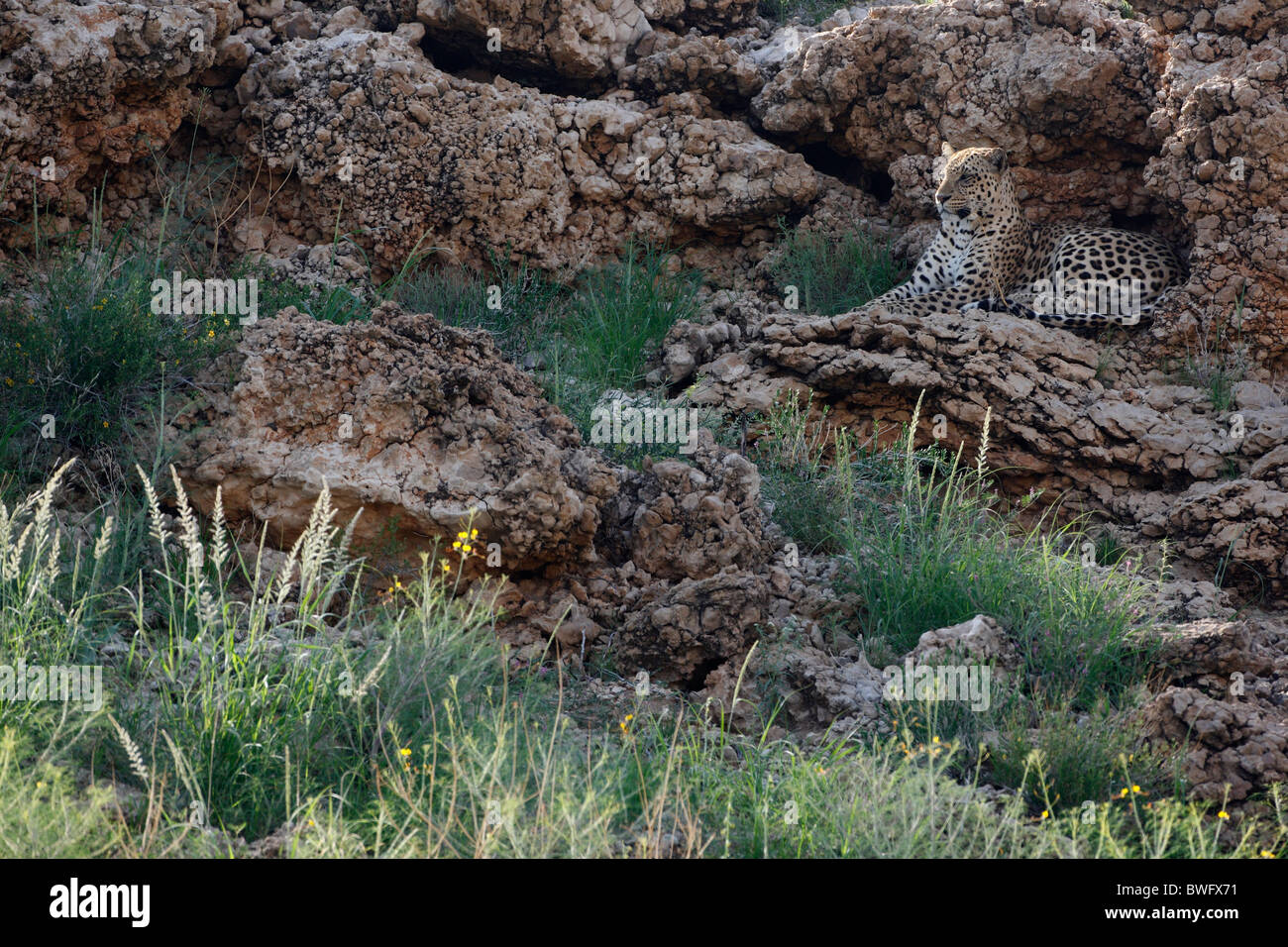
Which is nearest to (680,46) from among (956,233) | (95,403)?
(956,233)

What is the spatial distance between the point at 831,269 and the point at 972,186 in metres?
0.99

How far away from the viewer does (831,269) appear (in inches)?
299

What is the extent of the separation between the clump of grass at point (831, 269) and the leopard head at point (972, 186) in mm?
521

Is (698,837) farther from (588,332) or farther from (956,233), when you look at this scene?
(956,233)

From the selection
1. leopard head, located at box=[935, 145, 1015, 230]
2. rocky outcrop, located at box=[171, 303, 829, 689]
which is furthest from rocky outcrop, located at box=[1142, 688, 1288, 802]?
leopard head, located at box=[935, 145, 1015, 230]

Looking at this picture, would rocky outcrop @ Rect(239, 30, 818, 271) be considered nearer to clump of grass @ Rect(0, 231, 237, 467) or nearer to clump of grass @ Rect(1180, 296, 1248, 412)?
clump of grass @ Rect(0, 231, 237, 467)

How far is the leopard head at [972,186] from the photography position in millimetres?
7375

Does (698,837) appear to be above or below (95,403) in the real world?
below

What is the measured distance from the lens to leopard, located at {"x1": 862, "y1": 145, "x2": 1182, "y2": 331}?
23.0 ft

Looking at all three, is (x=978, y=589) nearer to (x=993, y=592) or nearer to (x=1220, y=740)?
(x=993, y=592)

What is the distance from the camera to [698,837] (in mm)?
3555

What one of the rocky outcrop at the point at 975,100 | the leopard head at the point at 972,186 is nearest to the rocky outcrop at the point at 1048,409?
the leopard head at the point at 972,186

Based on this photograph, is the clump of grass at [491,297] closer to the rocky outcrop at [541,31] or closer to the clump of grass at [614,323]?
the clump of grass at [614,323]

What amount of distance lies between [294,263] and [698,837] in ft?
15.4
